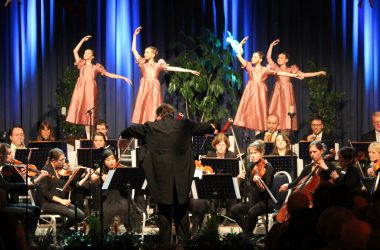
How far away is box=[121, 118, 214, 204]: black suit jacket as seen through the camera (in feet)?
25.9

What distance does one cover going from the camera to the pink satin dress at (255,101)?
13.7 meters

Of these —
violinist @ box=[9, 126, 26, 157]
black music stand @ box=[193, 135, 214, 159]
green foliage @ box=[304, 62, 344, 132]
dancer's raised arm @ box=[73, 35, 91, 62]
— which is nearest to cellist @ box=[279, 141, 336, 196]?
black music stand @ box=[193, 135, 214, 159]

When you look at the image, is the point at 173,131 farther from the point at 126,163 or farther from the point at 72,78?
the point at 72,78

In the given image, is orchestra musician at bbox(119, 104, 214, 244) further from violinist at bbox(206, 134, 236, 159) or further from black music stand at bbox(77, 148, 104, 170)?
violinist at bbox(206, 134, 236, 159)

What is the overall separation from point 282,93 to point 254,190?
16.0 ft

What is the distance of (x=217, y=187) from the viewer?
8.76 m

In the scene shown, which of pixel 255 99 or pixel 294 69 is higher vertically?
pixel 294 69

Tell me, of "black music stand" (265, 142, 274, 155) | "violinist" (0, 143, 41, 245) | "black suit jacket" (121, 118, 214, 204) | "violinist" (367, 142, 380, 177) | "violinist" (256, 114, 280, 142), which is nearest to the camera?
"black suit jacket" (121, 118, 214, 204)

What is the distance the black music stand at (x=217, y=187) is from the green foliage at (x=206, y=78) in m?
5.52

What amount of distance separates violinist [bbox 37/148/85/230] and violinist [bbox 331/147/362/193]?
9.74 ft

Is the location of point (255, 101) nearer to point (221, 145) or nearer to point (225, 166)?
point (221, 145)

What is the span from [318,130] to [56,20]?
5640mm

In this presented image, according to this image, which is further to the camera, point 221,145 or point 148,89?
point 148,89

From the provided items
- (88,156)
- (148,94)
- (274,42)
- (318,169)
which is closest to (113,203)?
(88,156)
